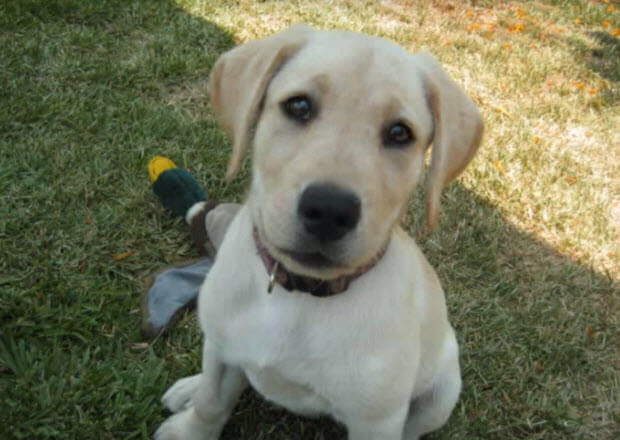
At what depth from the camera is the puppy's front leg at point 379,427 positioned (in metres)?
2.29

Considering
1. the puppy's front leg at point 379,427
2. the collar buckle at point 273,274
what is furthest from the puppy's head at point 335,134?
the puppy's front leg at point 379,427

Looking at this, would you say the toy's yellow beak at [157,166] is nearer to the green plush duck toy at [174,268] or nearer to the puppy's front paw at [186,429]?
the green plush duck toy at [174,268]

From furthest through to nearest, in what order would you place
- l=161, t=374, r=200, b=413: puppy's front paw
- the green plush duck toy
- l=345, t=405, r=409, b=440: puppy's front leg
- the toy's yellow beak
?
the toy's yellow beak, the green plush duck toy, l=161, t=374, r=200, b=413: puppy's front paw, l=345, t=405, r=409, b=440: puppy's front leg

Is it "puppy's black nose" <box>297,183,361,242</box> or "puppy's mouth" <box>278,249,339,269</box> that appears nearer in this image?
"puppy's black nose" <box>297,183,361,242</box>

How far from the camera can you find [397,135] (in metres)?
2.12

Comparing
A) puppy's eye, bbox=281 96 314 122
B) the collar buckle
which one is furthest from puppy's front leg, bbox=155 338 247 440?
puppy's eye, bbox=281 96 314 122

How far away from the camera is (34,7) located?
5543 mm

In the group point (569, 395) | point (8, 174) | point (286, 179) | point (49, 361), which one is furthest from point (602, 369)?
point (8, 174)

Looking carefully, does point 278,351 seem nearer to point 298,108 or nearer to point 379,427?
point 379,427

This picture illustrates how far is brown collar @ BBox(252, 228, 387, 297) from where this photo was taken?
86.0 inches

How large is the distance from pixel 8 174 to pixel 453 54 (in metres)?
4.67

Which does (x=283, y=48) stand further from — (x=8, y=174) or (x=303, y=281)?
(x=8, y=174)

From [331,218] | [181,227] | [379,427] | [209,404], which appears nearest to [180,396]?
[209,404]

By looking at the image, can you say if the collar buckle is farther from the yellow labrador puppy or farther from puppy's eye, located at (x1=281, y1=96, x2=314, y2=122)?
puppy's eye, located at (x1=281, y1=96, x2=314, y2=122)
